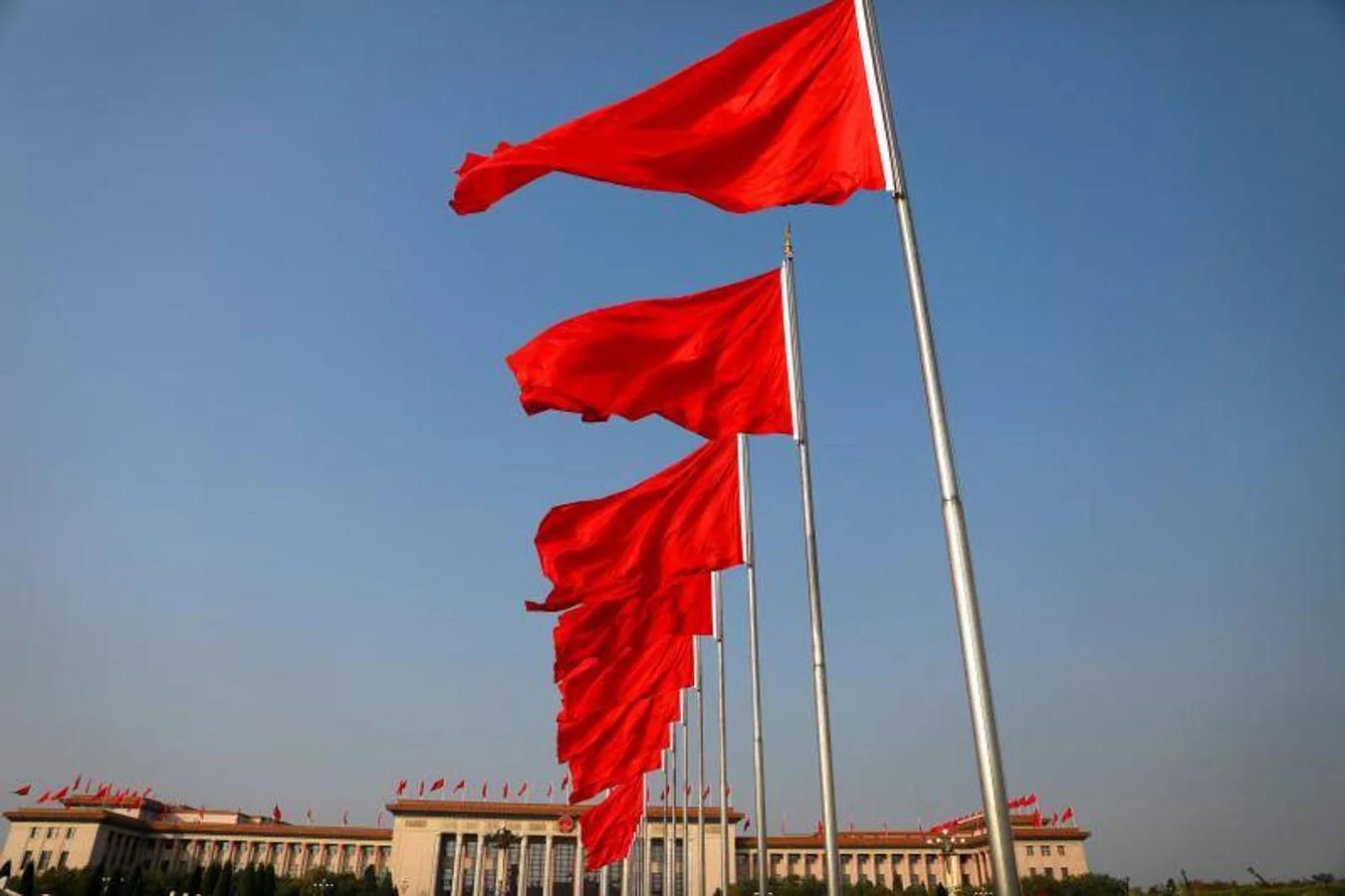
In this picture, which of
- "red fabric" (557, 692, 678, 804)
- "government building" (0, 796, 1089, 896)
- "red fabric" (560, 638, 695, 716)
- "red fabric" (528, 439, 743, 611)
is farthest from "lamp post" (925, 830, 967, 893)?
"red fabric" (528, 439, 743, 611)

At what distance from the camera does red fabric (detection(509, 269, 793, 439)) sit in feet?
22.7

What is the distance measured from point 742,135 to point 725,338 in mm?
2348

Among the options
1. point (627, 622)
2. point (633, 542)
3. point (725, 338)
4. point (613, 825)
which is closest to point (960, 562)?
point (725, 338)

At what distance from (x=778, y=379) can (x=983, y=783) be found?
484cm

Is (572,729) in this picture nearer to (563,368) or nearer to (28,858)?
(563,368)

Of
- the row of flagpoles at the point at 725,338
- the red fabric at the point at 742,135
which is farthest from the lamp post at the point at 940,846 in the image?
the red fabric at the point at 742,135

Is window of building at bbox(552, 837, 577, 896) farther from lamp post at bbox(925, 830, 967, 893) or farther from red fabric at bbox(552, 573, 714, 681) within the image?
red fabric at bbox(552, 573, 714, 681)

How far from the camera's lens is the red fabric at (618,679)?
12.9 meters

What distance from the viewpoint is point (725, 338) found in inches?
313

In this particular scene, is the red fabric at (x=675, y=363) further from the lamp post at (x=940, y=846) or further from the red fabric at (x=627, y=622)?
the lamp post at (x=940, y=846)

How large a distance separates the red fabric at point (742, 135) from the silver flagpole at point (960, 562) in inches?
6.1

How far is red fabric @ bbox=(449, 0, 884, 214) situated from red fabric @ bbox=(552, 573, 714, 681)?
6.96m

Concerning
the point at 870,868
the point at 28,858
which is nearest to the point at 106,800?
the point at 28,858

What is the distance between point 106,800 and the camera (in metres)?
70.8
